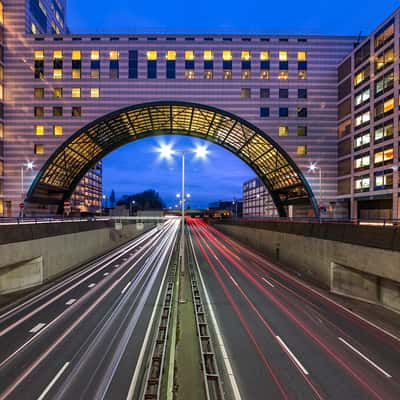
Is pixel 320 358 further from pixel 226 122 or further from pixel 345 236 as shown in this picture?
pixel 226 122

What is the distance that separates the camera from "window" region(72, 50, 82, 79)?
175ft

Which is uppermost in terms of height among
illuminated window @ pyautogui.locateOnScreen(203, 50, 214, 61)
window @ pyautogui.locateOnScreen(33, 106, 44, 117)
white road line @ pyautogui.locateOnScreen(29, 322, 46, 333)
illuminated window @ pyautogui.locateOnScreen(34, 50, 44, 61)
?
illuminated window @ pyautogui.locateOnScreen(203, 50, 214, 61)

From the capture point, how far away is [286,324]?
15.5 metres

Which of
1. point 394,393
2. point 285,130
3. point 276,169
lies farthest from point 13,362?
point 276,169

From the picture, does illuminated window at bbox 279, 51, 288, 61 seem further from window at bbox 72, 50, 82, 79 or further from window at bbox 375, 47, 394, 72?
window at bbox 72, 50, 82, 79

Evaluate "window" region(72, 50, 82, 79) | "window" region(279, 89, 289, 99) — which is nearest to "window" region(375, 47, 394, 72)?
"window" region(279, 89, 289, 99)

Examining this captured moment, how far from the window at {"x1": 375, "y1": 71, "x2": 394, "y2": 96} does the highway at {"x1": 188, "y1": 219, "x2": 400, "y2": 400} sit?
4031 cm

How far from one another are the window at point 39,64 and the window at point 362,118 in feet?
222

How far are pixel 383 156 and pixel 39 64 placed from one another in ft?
236

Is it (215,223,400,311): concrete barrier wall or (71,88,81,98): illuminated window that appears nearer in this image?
(215,223,400,311): concrete barrier wall

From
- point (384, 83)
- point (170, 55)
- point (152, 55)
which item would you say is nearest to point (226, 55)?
point (170, 55)

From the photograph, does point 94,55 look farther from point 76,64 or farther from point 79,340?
point 79,340

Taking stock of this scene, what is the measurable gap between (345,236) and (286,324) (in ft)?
35.0

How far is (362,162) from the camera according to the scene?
156ft
